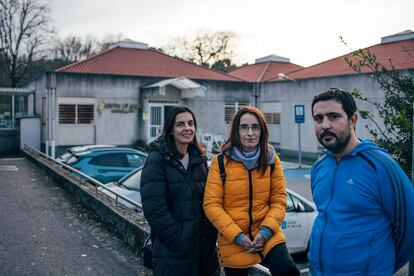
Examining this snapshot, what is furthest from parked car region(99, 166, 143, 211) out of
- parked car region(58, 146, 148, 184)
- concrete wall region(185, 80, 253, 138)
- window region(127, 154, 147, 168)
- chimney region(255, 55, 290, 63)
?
chimney region(255, 55, 290, 63)

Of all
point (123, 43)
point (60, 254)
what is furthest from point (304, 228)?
point (123, 43)

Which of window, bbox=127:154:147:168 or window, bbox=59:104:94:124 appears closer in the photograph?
window, bbox=127:154:147:168

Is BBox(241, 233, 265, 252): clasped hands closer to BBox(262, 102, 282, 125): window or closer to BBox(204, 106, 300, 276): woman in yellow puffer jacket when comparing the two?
BBox(204, 106, 300, 276): woman in yellow puffer jacket

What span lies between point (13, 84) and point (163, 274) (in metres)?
41.9

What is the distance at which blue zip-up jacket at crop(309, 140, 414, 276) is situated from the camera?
2373mm

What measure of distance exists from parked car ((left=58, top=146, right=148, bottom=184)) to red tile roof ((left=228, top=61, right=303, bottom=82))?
2314 cm

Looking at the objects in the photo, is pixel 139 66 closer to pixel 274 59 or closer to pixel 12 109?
pixel 12 109

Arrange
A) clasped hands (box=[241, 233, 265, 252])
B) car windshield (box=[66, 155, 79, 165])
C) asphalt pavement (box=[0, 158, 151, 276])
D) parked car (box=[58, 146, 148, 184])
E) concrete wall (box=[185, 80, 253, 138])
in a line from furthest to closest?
concrete wall (box=[185, 80, 253, 138]) → car windshield (box=[66, 155, 79, 165]) → parked car (box=[58, 146, 148, 184]) → asphalt pavement (box=[0, 158, 151, 276]) → clasped hands (box=[241, 233, 265, 252])

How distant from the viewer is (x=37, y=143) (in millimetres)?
25828

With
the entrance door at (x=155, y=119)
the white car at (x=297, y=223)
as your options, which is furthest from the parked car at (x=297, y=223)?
the entrance door at (x=155, y=119)

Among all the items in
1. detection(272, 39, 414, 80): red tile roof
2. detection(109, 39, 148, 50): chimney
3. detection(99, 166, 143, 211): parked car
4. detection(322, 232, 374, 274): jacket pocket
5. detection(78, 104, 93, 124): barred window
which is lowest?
detection(99, 166, 143, 211): parked car

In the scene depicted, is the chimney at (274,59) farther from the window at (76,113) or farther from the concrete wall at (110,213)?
the concrete wall at (110,213)

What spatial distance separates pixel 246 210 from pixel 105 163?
33.6ft

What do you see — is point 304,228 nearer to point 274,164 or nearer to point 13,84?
point 274,164
